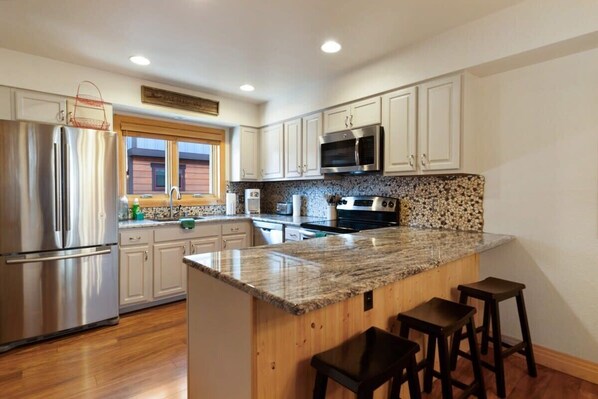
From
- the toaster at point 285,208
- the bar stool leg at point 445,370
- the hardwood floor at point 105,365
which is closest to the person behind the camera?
the bar stool leg at point 445,370

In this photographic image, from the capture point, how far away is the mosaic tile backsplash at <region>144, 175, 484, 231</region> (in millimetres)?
2557

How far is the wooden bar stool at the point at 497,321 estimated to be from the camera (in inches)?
71.8

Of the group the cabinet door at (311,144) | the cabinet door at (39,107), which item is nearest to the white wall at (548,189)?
the cabinet door at (311,144)

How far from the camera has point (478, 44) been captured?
2205 millimetres

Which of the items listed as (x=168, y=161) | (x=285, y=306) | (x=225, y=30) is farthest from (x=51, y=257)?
(x=285, y=306)

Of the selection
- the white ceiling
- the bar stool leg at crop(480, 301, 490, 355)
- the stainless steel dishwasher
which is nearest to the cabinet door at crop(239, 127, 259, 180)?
the stainless steel dishwasher

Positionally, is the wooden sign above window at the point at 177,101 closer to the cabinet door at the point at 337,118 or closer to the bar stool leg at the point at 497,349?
the cabinet door at the point at 337,118

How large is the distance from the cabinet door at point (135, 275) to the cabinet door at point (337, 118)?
228 centimetres

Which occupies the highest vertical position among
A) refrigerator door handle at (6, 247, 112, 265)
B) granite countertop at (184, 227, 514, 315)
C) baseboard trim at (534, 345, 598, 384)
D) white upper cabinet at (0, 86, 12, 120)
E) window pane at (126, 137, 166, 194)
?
white upper cabinet at (0, 86, 12, 120)

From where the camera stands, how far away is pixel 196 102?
3.75 m

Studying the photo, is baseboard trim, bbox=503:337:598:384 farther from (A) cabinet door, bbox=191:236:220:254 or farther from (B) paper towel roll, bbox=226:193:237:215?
(B) paper towel roll, bbox=226:193:237:215

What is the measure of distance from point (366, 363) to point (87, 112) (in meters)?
3.31

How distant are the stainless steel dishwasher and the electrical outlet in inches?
79.6

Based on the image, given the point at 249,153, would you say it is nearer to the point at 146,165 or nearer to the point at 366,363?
the point at 146,165
